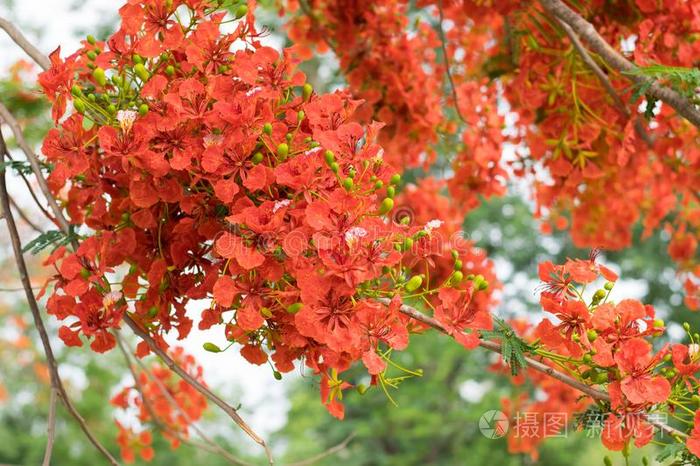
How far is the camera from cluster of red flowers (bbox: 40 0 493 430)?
120 cm

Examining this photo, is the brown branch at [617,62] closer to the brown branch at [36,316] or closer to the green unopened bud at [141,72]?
the green unopened bud at [141,72]

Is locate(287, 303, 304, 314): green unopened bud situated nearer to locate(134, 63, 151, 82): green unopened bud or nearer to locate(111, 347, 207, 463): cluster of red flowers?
locate(134, 63, 151, 82): green unopened bud

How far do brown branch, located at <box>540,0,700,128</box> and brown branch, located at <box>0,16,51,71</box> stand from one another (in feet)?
3.66

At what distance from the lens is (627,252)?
6.88m

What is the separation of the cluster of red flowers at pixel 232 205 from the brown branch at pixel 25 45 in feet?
0.56

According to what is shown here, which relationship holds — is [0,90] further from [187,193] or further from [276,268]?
[276,268]

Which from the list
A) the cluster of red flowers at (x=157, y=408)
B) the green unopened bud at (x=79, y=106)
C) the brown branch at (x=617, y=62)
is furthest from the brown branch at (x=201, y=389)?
the brown branch at (x=617, y=62)

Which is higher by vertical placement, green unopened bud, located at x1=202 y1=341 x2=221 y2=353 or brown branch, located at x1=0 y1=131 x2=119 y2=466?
brown branch, located at x1=0 y1=131 x2=119 y2=466

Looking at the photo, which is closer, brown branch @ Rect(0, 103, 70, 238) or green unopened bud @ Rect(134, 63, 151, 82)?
green unopened bud @ Rect(134, 63, 151, 82)

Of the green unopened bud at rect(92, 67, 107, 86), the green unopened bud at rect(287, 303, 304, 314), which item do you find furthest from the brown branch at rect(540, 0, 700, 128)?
the green unopened bud at rect(92, 67, 107, 86)

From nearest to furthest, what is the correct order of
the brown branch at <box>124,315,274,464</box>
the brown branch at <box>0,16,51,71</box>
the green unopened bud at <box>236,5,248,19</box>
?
the brown branch at <box>124,315,274,464</box>, the green unopened bud at <box>236,5,248,19</box>, the brown branch at <box>0,16,51,71</box>

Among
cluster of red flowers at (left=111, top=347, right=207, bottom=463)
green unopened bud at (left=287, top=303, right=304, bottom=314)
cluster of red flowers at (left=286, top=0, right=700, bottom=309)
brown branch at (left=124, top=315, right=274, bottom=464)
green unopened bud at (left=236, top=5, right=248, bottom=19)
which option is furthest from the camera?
cluster of red flowers at (left=111, top=347, right=207, bottom=463)

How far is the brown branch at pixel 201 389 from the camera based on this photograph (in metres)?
1.29

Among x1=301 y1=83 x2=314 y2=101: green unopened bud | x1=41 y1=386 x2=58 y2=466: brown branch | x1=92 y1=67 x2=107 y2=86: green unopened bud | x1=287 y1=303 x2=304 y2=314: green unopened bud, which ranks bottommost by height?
x1=287 y1=303 x2=304 y2=314: green unopened bud
